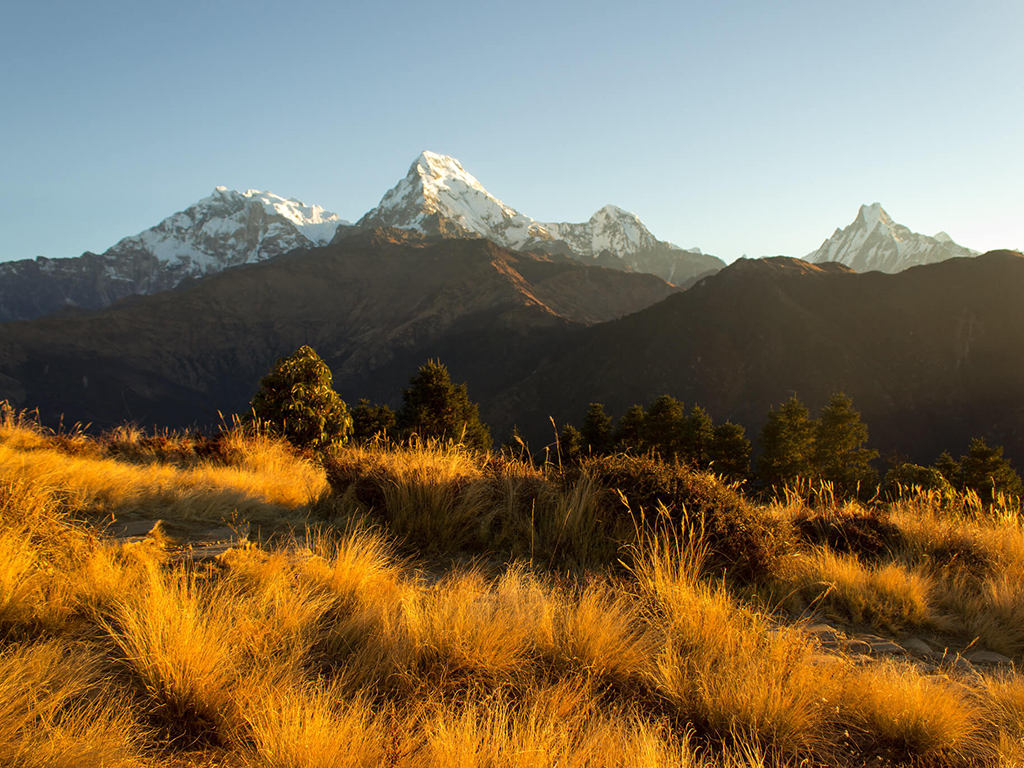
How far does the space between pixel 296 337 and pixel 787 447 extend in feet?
611

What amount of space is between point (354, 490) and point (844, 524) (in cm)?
573

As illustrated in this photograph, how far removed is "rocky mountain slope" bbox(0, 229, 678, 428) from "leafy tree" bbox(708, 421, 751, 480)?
89.2 metres

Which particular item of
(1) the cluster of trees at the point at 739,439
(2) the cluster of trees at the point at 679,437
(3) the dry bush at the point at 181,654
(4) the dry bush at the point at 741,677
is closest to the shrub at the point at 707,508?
(4) the dry bush at the point at 741,677

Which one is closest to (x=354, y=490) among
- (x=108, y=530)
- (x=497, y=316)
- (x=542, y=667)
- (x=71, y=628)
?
(x=108, y=530)

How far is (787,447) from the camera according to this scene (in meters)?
34.9

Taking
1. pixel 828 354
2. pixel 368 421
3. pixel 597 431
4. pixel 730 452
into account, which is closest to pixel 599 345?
pixel 828 354

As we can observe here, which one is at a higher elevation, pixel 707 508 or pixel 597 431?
pixel 707 508

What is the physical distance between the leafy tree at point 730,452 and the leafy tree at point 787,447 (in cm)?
138

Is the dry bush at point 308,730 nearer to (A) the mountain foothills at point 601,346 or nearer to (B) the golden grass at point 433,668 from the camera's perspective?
(B) the golden grass at point 433,668

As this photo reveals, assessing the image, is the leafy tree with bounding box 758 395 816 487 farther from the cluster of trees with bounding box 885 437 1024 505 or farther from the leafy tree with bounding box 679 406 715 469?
the cluster of trees with bounding box 885 437 1024 505

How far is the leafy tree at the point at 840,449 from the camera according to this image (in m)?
35.5

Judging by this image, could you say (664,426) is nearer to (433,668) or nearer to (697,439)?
(697,439)

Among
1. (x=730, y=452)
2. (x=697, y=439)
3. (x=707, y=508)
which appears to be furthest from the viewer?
(x=697, y=439)

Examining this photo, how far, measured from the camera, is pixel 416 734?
2.09 metres
